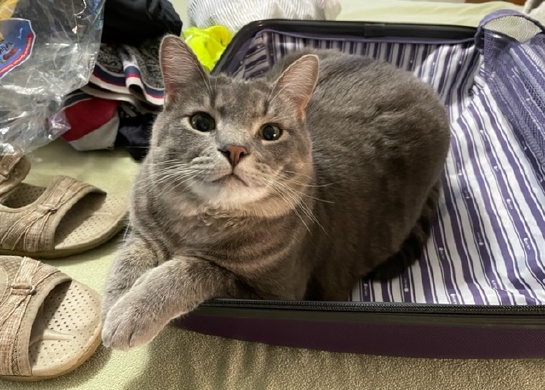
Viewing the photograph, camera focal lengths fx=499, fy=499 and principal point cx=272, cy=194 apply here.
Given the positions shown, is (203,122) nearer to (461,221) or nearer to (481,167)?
(461,221)

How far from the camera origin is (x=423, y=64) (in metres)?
1.80

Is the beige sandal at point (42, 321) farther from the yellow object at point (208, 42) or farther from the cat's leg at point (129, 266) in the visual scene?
the yellow object at point (208, 42)

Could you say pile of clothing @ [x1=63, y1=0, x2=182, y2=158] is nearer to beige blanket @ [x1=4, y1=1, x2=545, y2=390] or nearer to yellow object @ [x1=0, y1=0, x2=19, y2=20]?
yellow object @ [x1=0, y1=0, x2=19, y2=20]

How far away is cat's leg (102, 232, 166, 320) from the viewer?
981 millimetres

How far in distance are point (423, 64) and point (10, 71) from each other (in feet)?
4.45

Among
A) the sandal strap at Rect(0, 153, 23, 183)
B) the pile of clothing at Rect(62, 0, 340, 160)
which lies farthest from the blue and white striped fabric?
the sandal strap at Rect(0, 153, 23, 183)

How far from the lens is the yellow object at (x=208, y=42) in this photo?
176cm

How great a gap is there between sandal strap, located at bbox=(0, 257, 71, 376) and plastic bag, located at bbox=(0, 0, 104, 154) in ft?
1.51

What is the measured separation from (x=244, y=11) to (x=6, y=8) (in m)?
0.83

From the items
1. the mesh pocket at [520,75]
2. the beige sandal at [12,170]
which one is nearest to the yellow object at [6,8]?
the beige sandal at [12,170]

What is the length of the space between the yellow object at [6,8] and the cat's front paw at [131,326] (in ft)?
3.43

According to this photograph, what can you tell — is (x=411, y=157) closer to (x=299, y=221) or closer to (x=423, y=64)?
(x=299, y=221)

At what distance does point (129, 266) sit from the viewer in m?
1.01

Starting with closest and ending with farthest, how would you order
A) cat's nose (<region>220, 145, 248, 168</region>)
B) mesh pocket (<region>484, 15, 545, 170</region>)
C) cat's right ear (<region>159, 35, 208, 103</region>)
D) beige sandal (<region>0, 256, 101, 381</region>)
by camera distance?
cat's nose (<region>220, 145, 248, 168</region>)
cat's right ear (<region>159, 35, 208, 103</region>)
beige sandal (<region>0, 256, 101, 381</region>)
mesh pocket (<region>484, 15, 545, 170</region>)
